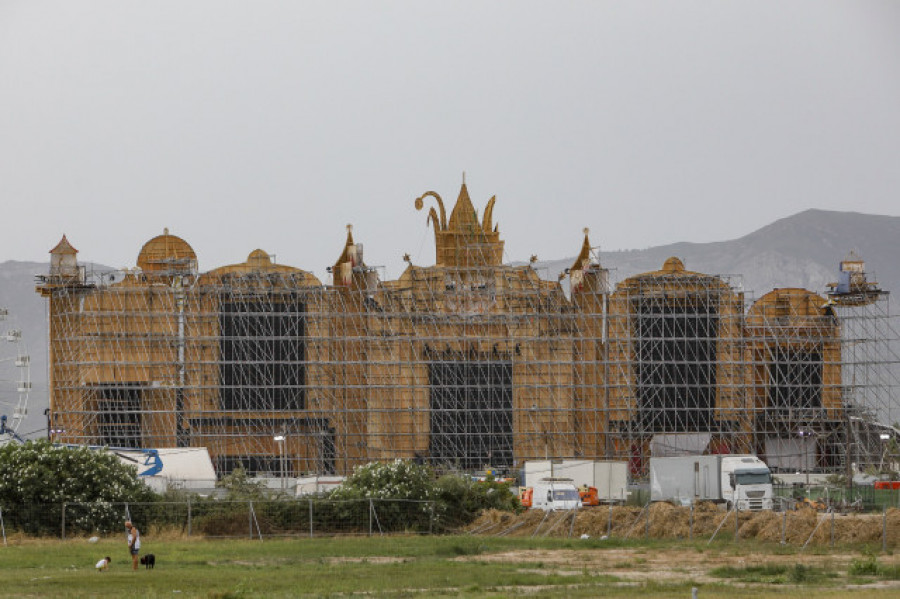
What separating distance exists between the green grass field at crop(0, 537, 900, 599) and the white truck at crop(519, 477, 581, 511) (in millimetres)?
13002

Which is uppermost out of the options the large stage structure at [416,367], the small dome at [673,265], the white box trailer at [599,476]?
the small dome at [673,265]

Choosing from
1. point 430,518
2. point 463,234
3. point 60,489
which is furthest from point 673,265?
point 60,489

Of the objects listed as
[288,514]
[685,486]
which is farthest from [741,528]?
[685,486]

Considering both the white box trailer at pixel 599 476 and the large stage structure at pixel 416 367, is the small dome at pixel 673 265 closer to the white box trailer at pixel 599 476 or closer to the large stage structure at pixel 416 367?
the large stage structure at pixel 416 367

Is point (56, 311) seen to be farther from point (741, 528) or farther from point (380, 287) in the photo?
point (741, 528)

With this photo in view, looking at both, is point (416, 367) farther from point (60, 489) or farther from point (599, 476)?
point (60, 489)

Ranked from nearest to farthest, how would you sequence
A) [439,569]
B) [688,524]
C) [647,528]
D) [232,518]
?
[439,569] < [647,528] < [688,524] < [232,518]

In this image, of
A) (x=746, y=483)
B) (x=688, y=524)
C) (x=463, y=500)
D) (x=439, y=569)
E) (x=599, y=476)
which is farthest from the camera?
(x=599, y=476)

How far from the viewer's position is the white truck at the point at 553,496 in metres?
60.6

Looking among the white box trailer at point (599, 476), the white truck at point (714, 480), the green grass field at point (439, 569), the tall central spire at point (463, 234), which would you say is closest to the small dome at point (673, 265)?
the tall central spire at point (463, 234)

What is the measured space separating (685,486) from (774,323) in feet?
76.1

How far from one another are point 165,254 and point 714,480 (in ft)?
117

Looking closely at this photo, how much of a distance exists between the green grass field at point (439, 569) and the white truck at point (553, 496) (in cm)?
1300

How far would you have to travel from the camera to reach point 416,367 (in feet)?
270
